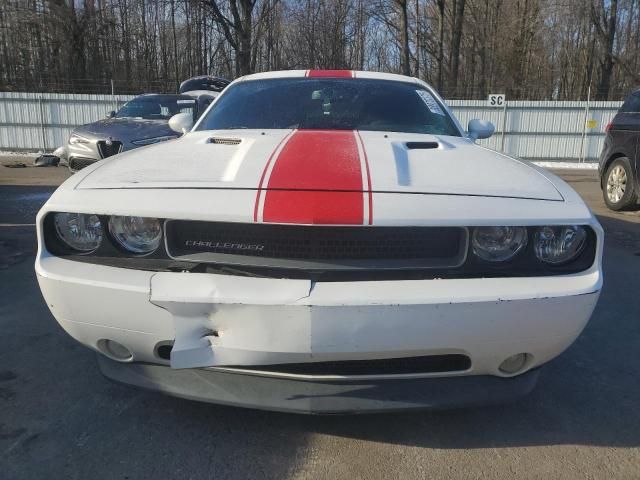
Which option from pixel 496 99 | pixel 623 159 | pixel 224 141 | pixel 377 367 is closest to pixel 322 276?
pixel 377 367

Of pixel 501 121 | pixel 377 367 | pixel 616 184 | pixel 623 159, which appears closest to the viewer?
pixel 377 367

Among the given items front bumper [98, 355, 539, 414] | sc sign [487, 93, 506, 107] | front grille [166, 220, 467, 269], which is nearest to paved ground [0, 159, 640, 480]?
front bumper [98, 355, 539, 414]

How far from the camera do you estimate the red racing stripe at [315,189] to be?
1.55m

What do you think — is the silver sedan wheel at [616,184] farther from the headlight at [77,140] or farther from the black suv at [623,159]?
the headlight at [77,140]

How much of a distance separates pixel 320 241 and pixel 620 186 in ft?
21.7

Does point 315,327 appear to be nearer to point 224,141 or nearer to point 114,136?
point 224,141

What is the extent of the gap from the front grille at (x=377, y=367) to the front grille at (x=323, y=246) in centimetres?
34

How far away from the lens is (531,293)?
1580mm

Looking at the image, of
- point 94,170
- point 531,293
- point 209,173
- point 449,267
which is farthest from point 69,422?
point 531,293

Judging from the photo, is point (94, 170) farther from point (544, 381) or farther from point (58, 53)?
point (58, 53)

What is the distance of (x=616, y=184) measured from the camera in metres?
6.93

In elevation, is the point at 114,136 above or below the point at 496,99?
below

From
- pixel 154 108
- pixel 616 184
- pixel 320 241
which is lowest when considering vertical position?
pixel 616 184

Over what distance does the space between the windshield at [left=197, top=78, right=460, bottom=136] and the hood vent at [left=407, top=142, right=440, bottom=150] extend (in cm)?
46
